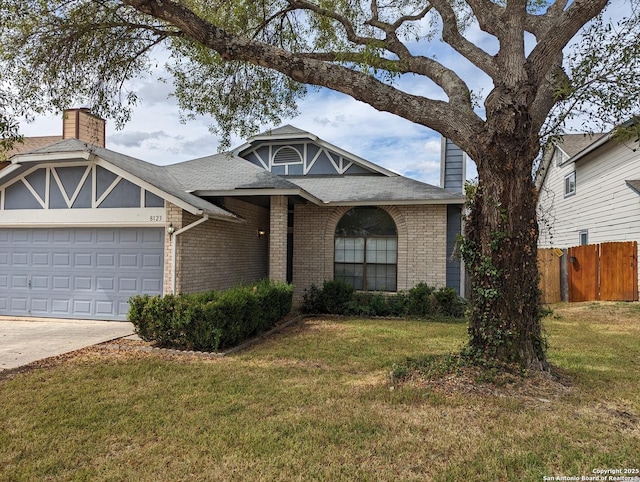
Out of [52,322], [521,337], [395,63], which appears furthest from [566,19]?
[52,322]

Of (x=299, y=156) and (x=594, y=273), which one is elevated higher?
(x=299, y=156)

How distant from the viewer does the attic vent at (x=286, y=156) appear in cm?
1499

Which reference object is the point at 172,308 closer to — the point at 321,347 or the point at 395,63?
the point at 321,347

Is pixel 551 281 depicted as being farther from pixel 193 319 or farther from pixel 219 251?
pixel 193 319

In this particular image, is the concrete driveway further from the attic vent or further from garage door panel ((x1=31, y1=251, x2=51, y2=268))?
the attic vent

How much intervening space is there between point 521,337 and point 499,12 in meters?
4.66

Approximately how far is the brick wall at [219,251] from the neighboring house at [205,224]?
33 millimetres

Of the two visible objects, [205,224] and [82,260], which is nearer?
[82,260]

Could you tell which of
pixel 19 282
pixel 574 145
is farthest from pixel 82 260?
pixel 574 145

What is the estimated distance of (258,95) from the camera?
10.8m

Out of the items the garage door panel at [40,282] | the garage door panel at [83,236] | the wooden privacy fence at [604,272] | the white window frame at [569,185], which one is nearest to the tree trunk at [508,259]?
the garage door panel at [83,236]

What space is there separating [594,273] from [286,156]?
454 inches

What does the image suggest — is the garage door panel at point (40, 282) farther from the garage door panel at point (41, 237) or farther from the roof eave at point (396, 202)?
the roof eave at point (396, 202)

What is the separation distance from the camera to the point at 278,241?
1176cm
